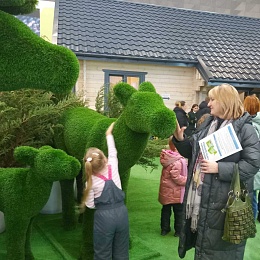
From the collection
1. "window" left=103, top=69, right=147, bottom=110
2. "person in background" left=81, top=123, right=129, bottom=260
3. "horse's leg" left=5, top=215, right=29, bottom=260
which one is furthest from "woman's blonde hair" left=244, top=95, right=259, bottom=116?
"window" left=103, top=69, right=147, bottom=110

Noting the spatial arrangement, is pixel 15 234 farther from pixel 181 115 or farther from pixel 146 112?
pixel 181 115

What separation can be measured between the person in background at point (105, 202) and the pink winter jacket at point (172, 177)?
1224 mm

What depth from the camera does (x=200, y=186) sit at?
7.84 feet

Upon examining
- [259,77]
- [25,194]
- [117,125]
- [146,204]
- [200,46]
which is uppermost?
[200,46]

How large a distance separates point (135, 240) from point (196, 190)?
1545 millimetres

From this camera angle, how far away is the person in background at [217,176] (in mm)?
2215

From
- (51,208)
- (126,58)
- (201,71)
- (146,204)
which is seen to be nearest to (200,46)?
(201,71)

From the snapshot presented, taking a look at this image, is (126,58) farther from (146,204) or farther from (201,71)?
(146,204)

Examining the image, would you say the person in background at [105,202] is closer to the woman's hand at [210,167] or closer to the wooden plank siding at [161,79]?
the woman's hand at [210,167]

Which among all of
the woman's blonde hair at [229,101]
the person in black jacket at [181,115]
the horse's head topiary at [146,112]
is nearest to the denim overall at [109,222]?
the horse's head topiary at [146,112]

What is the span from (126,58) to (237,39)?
4.41 meters

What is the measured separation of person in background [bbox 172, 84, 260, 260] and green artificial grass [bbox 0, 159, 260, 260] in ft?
3.51

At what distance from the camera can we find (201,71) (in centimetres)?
872

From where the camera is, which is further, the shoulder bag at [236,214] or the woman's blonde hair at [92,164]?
the woman's blonde hair at [92,164]
